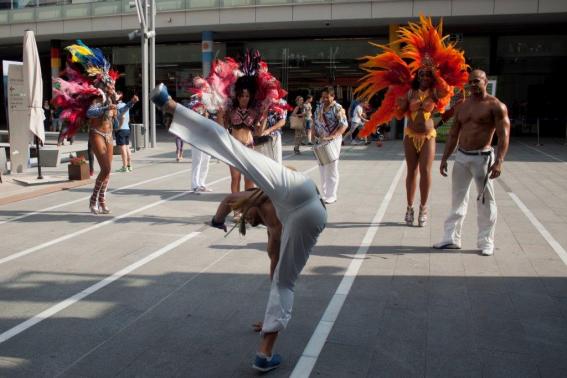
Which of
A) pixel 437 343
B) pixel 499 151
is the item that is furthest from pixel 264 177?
pixel 499 151

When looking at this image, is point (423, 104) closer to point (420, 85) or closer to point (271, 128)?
point (420, 85)

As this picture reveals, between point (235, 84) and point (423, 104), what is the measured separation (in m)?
2.47

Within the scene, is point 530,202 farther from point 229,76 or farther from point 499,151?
point 229,76

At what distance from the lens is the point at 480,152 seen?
247 inches

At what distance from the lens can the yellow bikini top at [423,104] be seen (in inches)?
297

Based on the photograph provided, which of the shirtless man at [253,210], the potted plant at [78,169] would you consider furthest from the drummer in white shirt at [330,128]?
the shirtless man at [253,210]

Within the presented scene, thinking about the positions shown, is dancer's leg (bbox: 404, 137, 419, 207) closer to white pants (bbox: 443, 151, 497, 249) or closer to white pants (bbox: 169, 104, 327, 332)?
white pants (bbox: 443, 151, 497, 249)

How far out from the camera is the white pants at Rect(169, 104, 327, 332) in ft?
10.1

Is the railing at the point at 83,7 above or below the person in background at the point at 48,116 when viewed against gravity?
above

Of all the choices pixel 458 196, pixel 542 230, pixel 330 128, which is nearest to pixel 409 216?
pixel 458 196

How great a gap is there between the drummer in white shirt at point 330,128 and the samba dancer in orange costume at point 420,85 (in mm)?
1430

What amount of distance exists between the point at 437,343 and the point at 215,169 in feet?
33.5

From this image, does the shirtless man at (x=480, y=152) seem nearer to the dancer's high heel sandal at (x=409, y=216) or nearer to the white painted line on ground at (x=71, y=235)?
the dancer's high heel sandal at (x=409, y=216)

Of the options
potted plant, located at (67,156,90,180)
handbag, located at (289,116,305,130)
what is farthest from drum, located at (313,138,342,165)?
handbag, located at (289,116,305,130)
